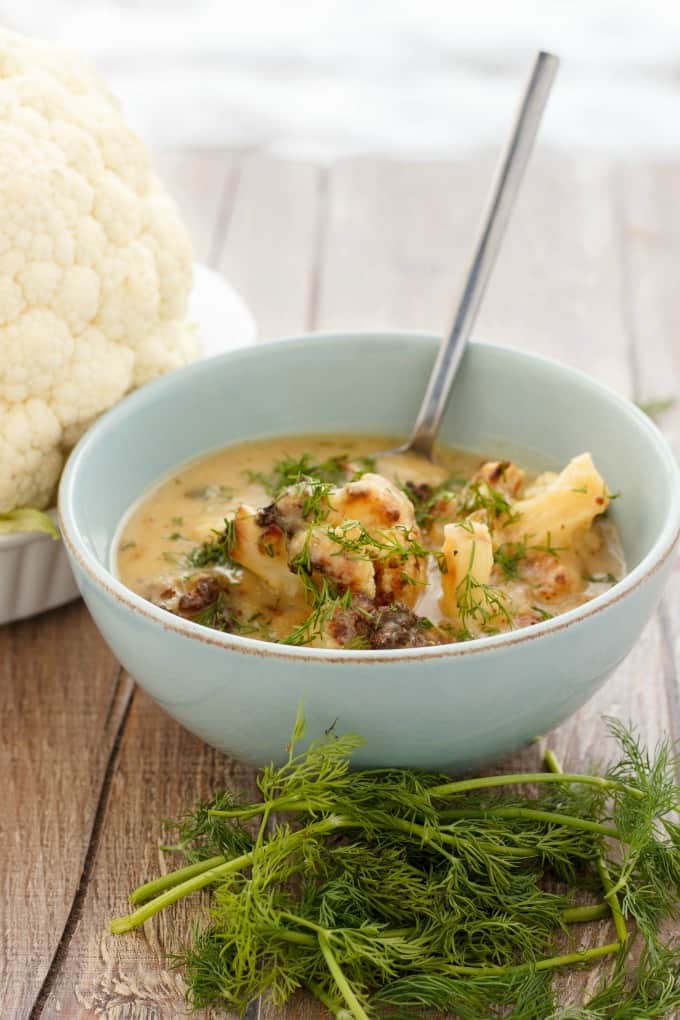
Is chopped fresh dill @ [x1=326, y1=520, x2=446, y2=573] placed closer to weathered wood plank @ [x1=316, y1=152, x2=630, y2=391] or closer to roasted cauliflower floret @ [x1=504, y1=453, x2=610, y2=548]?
roasted cauliflower floret @ [x1=504, y1=453, x2=610, y2=548]

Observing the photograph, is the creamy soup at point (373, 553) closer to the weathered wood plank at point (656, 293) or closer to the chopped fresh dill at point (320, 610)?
the chopped fresh dill at point (320, 610)

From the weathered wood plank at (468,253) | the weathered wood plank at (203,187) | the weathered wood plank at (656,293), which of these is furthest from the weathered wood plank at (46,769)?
the weathered wood plank at (203,187)

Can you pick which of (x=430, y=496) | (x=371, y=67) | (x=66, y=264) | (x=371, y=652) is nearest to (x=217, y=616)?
(x=371, y=652)

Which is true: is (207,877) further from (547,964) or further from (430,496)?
(430,496)

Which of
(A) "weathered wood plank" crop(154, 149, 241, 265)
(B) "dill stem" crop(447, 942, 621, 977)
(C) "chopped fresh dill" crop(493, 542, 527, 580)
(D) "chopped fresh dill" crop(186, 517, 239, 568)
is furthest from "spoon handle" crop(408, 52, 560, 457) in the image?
(A) "weathered wood plank" crop(154, 149, 241, 265)

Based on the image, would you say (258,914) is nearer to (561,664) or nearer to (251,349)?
(561,664)

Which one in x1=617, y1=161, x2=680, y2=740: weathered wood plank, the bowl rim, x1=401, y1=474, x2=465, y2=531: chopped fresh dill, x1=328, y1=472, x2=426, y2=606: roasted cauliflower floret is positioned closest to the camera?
the bowl rim

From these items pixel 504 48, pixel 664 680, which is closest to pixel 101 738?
pixel 664 680
